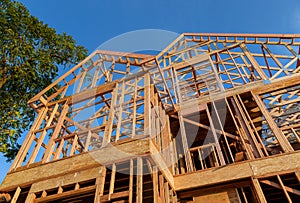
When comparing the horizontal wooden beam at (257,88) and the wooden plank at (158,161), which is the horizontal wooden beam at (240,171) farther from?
the horizontal wooden beam at (257,88)

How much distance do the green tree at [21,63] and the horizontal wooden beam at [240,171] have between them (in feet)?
33.3

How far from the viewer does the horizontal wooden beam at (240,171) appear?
6473 mm

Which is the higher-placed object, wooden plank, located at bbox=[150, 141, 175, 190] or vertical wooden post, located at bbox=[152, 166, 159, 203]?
wooden plank, located at bbox=[150, 141, 175, 190]

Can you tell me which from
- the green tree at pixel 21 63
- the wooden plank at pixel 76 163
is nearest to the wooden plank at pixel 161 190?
the wooden plank at pixel 76 163

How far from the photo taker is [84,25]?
17.1 m

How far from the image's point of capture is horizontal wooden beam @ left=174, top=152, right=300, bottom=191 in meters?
6.47

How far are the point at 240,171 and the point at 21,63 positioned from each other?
14.2m

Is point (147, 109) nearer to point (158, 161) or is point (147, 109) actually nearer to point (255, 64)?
point (158, 161)

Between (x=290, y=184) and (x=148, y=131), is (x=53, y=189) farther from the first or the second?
(x=290, y=184)

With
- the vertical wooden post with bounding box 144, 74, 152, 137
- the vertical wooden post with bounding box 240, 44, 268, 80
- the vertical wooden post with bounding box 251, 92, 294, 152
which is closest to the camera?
the vertical wooden post with bounding box 144, 74, 152, 137

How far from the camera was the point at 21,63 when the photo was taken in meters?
14.7

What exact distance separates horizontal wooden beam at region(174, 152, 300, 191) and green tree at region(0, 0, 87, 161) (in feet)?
33.3

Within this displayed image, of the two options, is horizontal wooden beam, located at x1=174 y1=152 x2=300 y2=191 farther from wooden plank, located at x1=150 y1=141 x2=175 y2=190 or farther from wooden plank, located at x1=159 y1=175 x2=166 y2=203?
wooden plank, located at x1=159 y1=175 x2=166 y2=203

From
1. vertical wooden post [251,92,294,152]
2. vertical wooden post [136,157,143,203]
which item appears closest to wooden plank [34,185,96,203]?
vertical wooden post [136,157,143,203]
